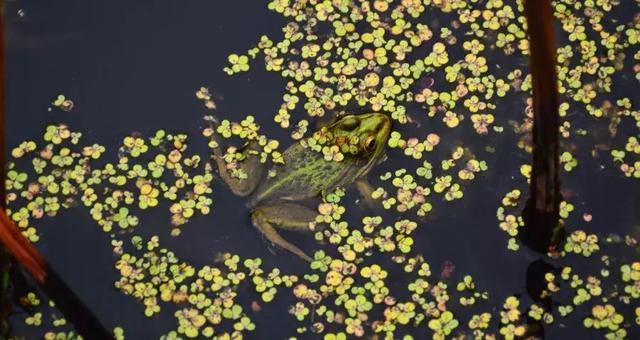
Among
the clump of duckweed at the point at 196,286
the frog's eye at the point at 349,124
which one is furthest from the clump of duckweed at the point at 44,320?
the frog's eye at the point at 349,124

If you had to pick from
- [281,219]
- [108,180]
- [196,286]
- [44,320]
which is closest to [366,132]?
[281,219]

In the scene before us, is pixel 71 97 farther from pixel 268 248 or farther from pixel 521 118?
pixel 521 118

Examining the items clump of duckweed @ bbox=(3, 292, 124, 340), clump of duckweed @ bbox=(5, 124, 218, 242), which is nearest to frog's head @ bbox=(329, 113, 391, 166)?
clump of duckweed @ bbox=(5, 124, 218, 242)

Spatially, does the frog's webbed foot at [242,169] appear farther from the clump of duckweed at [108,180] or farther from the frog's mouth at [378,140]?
the frog's mouth at [378,140]

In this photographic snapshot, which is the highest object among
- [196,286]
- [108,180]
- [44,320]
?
[108,180]

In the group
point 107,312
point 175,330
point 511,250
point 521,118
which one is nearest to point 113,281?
point 107,312

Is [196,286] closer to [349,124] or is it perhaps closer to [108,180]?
[108,180]
